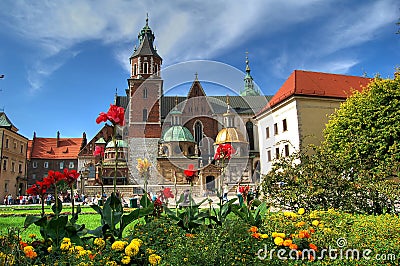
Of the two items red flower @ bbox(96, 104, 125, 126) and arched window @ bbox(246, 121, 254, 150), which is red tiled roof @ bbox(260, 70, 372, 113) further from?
red flower @ bbox(96, 104, 125, 126)

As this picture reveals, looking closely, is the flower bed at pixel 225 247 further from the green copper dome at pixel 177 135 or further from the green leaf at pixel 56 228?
the green copper dome at pixel 177 135

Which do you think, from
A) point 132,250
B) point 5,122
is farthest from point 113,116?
point 5,122

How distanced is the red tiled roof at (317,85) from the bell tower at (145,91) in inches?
824

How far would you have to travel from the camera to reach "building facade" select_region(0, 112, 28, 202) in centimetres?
3581

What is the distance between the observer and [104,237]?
5.44 metres

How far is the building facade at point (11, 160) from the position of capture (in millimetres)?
35812

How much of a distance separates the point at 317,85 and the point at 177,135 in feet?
71.7

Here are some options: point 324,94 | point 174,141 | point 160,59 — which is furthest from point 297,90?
point 160,59

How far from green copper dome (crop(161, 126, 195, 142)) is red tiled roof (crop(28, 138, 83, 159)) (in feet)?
79.5

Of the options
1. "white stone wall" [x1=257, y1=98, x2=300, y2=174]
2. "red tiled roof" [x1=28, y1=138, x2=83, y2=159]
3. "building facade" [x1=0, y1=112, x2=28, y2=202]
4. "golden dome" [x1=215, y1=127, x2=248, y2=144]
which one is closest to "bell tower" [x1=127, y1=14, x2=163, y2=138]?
"golden dome" [x1=215, y1=127, x2=248, y2=144]

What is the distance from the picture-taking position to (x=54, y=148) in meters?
63.1

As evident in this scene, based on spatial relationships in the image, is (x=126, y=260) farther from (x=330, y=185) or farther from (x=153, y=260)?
(x=330, y=185)

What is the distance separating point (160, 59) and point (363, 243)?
4826 cm

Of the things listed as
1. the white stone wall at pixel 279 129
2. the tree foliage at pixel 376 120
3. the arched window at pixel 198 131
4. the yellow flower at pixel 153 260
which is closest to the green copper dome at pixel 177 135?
the arched window at pixel 198 131
